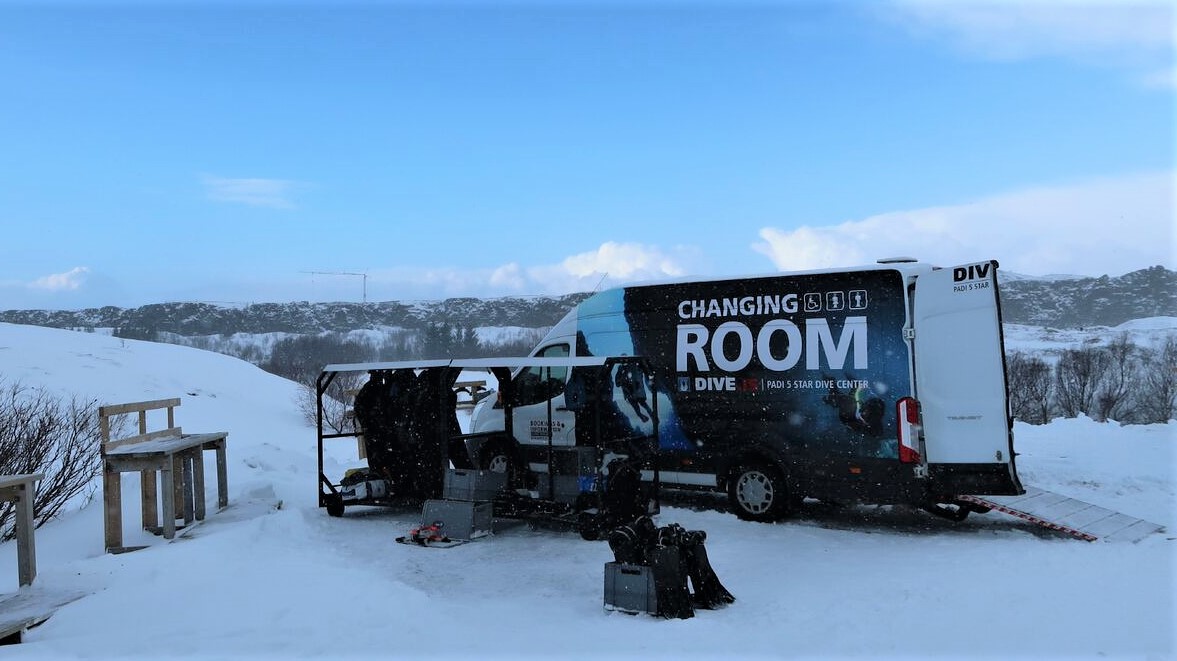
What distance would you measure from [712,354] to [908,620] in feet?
14.6

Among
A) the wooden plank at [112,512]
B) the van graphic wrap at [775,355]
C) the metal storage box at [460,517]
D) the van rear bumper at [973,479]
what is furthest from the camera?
the metal storage box at [460,517]

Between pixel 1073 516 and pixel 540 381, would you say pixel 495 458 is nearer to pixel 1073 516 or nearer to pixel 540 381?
pixel 540 381

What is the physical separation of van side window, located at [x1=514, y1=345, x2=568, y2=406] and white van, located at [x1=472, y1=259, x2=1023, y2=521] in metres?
0.05

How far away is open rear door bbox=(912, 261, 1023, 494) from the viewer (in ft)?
25.8

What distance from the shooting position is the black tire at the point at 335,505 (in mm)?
10398

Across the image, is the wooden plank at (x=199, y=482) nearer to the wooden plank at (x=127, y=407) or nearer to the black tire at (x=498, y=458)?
the wooden plank at (x=127, y=407)

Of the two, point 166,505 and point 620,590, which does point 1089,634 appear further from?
point 166,505

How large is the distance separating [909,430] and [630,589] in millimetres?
3756

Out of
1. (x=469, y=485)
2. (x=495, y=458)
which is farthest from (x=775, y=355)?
(x=495, y=458)

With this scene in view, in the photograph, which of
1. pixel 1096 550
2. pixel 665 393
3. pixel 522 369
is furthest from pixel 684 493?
pixel 1096 550

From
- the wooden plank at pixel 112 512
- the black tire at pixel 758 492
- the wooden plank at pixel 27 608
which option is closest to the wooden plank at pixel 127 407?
the wooden plank at pixel 112 512

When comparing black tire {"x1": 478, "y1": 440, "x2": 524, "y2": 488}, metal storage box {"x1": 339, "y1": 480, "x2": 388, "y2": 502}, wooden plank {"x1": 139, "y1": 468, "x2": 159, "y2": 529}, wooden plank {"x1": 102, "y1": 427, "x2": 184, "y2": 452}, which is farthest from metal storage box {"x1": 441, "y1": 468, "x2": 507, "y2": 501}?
wooden plank {"x1": 102, "y1": 427, "x2": 184, "y2": 452}

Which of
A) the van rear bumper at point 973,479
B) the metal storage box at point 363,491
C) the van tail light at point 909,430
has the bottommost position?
the metal storage box at point 363,491

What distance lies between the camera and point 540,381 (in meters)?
11.0
